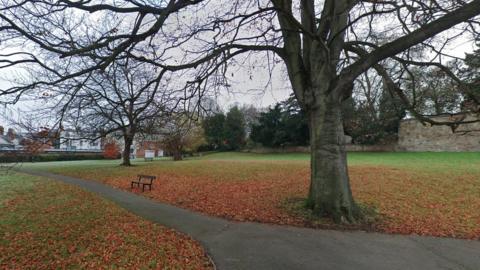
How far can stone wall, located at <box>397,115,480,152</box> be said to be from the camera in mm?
27047

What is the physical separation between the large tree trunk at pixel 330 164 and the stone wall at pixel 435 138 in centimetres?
2475

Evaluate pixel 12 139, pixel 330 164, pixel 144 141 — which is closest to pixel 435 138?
pixel 330 164

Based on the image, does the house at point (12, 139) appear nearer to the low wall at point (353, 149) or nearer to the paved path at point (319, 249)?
the paved path at point (319, 249)

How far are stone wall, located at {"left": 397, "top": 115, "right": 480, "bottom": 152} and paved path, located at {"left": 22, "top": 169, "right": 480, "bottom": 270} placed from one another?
25.7m

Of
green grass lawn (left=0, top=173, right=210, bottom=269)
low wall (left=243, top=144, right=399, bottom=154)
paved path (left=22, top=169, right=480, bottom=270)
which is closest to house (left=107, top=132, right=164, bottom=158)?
green grass lawn (left=0, top=173, right=210, bottom=269)

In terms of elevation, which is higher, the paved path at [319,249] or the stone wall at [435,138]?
the stone wall at [435,138]

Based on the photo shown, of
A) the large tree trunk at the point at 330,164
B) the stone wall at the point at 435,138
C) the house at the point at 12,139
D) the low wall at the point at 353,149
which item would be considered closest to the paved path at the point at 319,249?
the large tree trunk at the point at 330,164

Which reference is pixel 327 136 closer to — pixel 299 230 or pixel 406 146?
pixel 299 230

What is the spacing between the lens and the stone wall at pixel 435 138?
88.7ft

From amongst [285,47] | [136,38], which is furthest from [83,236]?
[285,47]

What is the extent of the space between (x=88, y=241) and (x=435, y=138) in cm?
3422

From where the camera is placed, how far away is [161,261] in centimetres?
486

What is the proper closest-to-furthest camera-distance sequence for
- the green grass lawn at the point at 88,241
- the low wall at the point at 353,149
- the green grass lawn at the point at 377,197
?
the green grass lawn at the point at 88,241 → the green grass lawn at the point at 377,197 → the low wall at the point at 353,149

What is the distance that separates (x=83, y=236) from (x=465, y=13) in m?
9.02
